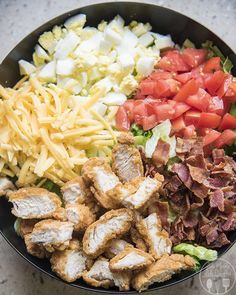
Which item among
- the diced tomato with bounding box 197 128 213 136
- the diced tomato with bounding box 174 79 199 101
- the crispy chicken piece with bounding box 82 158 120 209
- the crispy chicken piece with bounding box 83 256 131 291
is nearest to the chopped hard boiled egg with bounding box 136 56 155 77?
the diced tomato with bounding box 174 79 199 101

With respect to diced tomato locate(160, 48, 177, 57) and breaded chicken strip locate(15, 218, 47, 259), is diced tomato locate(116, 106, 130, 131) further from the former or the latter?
breaded chicken strip locate(15, 218, 47, 259)

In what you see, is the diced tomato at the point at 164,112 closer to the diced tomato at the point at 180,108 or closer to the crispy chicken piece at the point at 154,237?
the diced tomato at the point at 180,108

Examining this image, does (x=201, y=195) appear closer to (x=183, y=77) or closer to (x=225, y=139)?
(x=225, y=139)

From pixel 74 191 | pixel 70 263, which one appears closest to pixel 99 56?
pixel 74 191

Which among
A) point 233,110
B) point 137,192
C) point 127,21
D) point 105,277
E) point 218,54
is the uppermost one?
point 127,21

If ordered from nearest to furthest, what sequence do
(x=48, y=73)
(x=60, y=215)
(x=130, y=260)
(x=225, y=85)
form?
1. (x=130, y=260)
2. (x=60, y=215)
3. (x=225, y=85)
4. (x=48, y=73)

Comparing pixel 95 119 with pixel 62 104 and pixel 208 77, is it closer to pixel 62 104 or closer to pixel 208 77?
pixel 62 104

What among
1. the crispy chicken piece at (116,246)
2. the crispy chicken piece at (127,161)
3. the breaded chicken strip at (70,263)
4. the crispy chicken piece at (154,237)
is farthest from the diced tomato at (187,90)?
the breaded chicken strip at (70,263)
